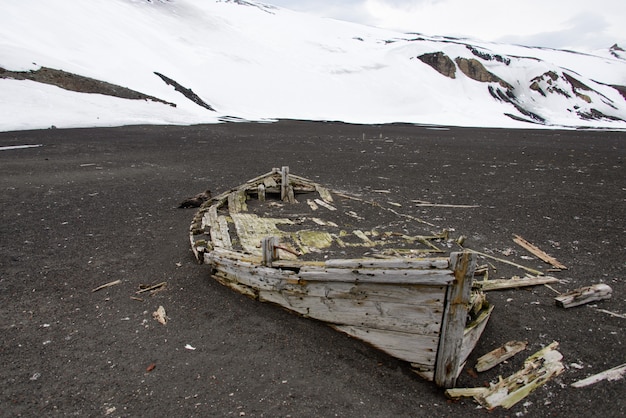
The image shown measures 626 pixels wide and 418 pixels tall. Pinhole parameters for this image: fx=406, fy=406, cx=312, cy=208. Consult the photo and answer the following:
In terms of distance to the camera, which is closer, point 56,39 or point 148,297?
point 148,297

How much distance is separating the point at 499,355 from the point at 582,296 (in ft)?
5.46

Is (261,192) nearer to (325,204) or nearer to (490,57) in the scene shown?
(325,204)

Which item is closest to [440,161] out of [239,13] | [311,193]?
[311,193]

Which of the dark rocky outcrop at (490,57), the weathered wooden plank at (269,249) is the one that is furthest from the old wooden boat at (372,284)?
the dark rocky outcrop at (490,57)

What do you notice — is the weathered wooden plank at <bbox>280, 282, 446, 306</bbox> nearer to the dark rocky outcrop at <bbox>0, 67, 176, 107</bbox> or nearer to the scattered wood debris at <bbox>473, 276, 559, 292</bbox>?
the scattered wood debris at <bbox>473, 276, 559, 292</bbox>

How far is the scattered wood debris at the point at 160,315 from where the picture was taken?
4.48 m

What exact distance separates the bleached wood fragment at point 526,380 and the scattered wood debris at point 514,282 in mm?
1190

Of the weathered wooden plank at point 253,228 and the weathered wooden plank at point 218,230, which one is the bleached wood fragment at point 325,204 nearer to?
the weathered wooden plank at point 253,228

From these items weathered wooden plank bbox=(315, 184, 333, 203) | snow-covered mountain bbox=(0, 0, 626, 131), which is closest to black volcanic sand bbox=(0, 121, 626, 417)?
weathered wooden plank bbox=(315, 184, 333, 203)

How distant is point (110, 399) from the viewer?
3.35m

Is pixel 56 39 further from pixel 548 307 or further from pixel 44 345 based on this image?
pixel 548 307

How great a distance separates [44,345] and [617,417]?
16.8ft

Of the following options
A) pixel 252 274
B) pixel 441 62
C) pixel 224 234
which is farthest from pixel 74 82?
pixel 441 62

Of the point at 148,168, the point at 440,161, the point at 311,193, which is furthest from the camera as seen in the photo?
the point at 440,161
